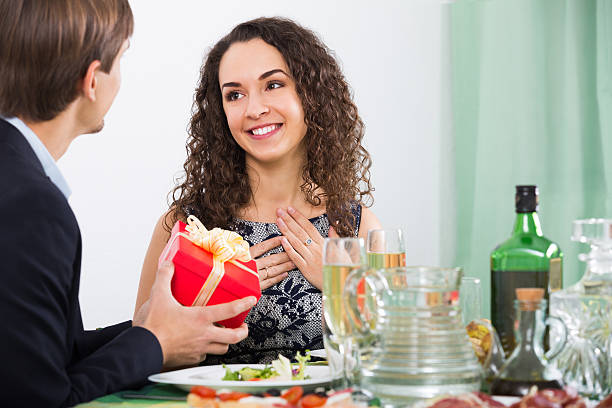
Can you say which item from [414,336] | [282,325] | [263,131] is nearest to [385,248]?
[414,336]

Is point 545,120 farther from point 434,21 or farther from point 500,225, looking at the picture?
point 434,21

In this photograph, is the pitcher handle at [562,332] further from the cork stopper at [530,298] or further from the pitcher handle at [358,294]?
the pitcher handle at [358,294]

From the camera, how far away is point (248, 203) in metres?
2.26

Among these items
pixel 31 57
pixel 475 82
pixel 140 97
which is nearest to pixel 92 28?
pixel 31 57

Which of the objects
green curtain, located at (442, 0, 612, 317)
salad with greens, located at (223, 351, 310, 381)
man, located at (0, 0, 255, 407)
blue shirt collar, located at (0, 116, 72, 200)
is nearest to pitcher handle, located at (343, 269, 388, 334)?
salad with greens, located at (223, 351, 310, 381)

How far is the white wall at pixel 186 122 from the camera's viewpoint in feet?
11.0

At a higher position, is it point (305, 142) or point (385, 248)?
point (305, 142)

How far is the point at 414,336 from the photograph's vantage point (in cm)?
91

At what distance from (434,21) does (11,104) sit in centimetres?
329

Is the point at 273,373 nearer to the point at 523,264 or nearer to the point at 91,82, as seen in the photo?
the point at 523,264

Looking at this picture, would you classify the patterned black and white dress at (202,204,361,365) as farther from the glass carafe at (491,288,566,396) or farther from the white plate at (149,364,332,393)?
the glass carafe at (491,288,566,396)

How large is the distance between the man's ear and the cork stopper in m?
0.78

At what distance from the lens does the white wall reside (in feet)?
11.0

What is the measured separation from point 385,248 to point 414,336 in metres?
0.37
